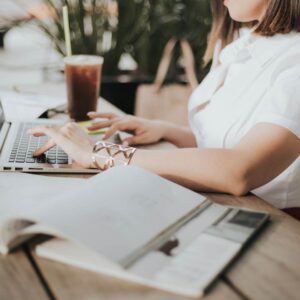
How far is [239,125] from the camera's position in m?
1.21

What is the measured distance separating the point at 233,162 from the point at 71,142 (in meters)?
0.37

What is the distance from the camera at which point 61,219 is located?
0.67 m

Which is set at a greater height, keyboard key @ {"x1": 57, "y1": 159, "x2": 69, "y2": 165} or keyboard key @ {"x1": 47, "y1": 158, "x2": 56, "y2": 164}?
keyboard key @ {"x1": 47, "y1": 158, "x2": 56, "y2": 164}

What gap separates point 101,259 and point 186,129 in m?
0.87

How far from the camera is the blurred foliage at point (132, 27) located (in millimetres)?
2771

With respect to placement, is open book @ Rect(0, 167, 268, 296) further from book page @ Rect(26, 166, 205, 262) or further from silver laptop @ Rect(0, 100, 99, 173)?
silver laptop @ Rect(0, 100, 99, 173)

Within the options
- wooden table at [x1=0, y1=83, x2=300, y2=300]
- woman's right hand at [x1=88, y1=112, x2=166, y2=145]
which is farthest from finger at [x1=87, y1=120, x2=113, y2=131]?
wooden table at [x1=0, y1=83, x2=300, y2=300]

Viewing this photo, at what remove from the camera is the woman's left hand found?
41.7 inches

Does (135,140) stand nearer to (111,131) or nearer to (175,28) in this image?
(111,131)

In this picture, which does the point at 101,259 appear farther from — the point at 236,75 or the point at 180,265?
the point at 236,75

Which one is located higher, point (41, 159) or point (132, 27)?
point (132, 27)

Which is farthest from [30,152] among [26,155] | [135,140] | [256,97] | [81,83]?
[256,97]

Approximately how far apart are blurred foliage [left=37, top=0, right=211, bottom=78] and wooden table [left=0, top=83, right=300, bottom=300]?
7.12 ft

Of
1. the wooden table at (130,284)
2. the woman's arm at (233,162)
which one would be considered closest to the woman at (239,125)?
the woman's arm at (233,162)
